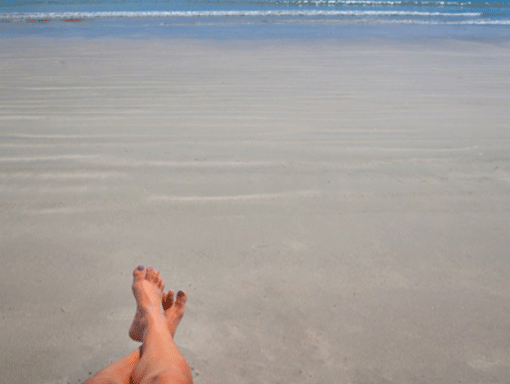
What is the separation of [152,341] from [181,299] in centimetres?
24

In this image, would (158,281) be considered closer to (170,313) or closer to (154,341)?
(170,313)

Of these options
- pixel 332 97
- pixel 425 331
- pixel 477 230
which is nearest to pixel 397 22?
pixel 332 97

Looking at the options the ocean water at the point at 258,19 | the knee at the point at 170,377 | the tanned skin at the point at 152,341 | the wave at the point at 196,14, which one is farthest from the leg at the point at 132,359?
the wave at the point at 196,14

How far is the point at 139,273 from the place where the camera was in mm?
1588

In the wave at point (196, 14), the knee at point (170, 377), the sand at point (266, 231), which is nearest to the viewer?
the knee at point (170, 377)

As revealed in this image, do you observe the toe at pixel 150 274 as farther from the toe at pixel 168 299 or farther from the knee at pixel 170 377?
the knee at pixel 170 377

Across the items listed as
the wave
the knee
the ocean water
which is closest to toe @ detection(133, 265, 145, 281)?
the knee

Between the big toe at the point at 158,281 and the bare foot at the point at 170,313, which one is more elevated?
the big toe at the point at 158,281

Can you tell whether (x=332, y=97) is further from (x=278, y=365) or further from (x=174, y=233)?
(x=278, y=365)

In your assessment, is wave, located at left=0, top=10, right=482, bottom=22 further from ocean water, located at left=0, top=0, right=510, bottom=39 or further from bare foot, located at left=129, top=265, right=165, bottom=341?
bare foot, located at left=129, top=265, right=165, bottom=341

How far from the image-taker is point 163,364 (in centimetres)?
117

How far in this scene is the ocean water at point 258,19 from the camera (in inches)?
345

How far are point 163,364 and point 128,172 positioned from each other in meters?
1.50

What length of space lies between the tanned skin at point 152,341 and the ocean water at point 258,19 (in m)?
7.46
